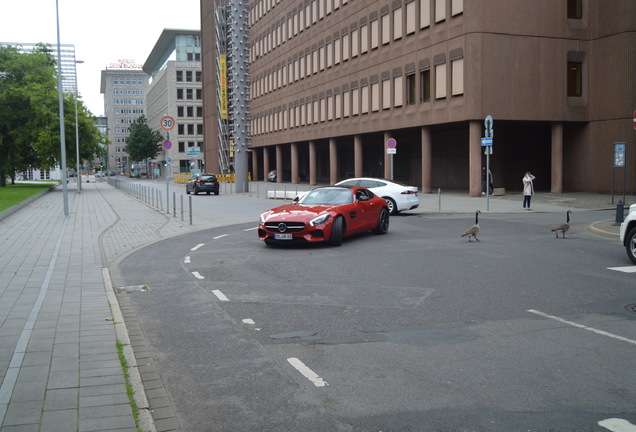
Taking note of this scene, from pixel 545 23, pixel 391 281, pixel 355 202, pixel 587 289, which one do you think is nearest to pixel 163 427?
pixel 391 281

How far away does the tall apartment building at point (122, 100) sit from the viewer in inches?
6959

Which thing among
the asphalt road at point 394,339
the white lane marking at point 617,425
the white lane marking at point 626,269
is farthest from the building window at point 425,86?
the white lane marking at point 617,425

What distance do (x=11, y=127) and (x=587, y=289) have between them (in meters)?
54.9

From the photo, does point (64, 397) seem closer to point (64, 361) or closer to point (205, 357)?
point (64, 361)

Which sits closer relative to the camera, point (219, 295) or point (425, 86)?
point (219, 295)

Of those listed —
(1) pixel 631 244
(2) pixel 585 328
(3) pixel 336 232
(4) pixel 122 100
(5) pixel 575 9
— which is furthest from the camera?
(4) pixel 122 100

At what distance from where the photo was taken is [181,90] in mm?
114000

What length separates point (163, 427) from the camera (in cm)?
436

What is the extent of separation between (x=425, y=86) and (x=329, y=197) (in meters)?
23.9

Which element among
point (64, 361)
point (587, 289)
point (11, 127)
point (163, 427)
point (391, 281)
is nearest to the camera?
point (163, 427)

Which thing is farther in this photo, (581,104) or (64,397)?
(581,104)

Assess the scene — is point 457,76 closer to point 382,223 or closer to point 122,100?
point 382,223

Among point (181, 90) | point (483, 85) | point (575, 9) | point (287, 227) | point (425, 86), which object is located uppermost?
point (181, 90)

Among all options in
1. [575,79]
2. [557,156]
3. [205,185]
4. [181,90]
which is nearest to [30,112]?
[205,185]
